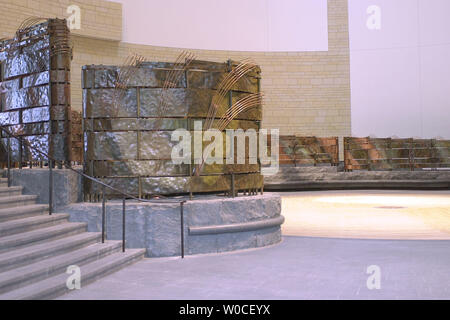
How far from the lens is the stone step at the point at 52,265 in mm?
4559

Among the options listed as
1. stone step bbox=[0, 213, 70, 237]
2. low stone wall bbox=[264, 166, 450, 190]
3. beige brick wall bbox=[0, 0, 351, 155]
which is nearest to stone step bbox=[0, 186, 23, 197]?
stone step bbox=[0, 213, 70, 237]

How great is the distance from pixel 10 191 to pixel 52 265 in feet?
7.05

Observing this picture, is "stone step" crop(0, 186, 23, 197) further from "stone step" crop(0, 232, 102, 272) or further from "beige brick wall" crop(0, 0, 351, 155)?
"beige brick wall" crop(0, 0, 351, 155)

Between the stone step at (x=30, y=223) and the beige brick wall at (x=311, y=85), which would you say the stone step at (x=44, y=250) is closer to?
the stone step at (x=30, y=223)

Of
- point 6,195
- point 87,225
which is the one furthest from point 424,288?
point 6,195

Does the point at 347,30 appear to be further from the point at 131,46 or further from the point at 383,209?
the point at 383,209

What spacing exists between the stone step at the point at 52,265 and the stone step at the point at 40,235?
Result: 0.33 meters

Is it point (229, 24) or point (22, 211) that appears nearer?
point (22, 211)

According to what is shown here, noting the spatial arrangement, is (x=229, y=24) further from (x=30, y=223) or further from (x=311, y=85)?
(x=30, y=223)

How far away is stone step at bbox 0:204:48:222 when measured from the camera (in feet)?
19.9

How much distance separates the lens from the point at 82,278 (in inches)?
200

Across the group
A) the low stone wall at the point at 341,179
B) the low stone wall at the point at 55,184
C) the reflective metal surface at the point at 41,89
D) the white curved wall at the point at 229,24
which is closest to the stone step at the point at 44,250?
the low stone wall at the point at 55,184

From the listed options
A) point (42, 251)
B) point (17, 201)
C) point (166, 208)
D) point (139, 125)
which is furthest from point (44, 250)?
point (139, 125)
